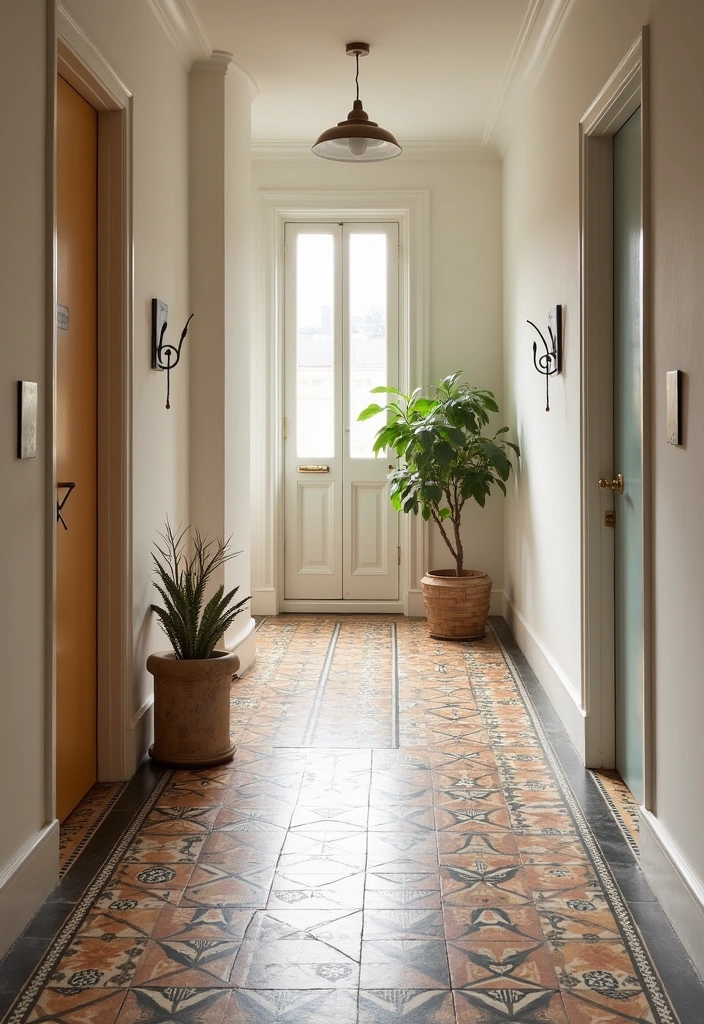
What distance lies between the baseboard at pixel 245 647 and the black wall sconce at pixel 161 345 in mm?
1297

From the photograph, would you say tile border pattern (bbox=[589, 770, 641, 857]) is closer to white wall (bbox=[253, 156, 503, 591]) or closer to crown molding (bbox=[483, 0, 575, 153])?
crown molding (bbox=[483, 0, 575, 153])

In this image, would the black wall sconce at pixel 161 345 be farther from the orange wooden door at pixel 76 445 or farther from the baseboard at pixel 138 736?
the baseboard at pixel 138 736

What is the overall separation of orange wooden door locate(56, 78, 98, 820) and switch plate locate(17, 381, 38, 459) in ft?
1.57

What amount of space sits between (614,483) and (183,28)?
2.52m

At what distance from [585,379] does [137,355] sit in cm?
156

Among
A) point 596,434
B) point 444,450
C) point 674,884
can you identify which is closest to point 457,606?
point 444,450

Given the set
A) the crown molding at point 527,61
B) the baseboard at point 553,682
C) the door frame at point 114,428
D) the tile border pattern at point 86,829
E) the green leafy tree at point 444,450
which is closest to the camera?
the tile border pattern at point 86,829

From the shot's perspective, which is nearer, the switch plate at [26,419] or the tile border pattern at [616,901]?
the tile border pattern at [616,901]

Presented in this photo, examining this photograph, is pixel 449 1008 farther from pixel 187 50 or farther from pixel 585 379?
pixel 187 50

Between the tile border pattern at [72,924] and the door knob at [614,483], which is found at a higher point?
the door knob at [614,483]

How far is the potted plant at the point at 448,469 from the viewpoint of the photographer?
18.1ft

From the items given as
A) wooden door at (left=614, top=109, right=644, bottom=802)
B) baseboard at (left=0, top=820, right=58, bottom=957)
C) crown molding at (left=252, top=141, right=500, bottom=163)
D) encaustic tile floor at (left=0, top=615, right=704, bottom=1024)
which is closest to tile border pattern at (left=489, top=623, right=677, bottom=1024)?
encaustic tile floor at (left=0, top=615, right=704, bottom=1024)

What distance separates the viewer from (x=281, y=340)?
6.33 meters

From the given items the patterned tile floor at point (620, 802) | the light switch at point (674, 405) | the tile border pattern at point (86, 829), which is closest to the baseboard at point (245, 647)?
the tile border pattern at point (86, 829)
